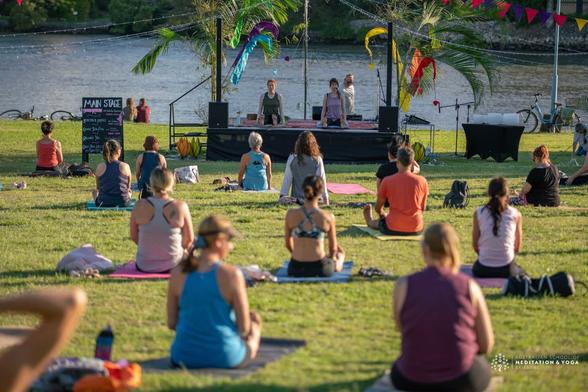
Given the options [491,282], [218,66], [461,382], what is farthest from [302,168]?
[218,66]

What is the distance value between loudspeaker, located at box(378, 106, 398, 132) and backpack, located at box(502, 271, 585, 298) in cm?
Result: 1233

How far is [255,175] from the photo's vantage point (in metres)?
16.0

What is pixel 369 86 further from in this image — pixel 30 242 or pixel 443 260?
pixel 443 260

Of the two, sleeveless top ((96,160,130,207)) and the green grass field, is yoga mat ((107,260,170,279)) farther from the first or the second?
sleeveless top ((96,160,130,207))

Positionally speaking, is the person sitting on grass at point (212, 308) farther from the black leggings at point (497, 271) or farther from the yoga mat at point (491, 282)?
the black leggings at point (497, 271)

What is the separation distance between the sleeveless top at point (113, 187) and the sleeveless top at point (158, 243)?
4.16m

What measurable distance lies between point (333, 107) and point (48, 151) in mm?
6079

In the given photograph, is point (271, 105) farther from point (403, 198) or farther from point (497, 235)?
point (497, 235)

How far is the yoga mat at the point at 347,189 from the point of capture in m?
16.4

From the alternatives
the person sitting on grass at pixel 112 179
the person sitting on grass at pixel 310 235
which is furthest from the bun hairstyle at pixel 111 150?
the person sitting on grass at pixel 310 235

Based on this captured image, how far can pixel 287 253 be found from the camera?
11.0m

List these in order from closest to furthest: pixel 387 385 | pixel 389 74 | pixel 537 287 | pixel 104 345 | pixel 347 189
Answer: pixel 387 385
pixel 104 345
pixel 537 287
pixel 347 189
pixel 389 74

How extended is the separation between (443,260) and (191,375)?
1.58 metres

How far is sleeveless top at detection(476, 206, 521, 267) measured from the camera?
9.50 metres
